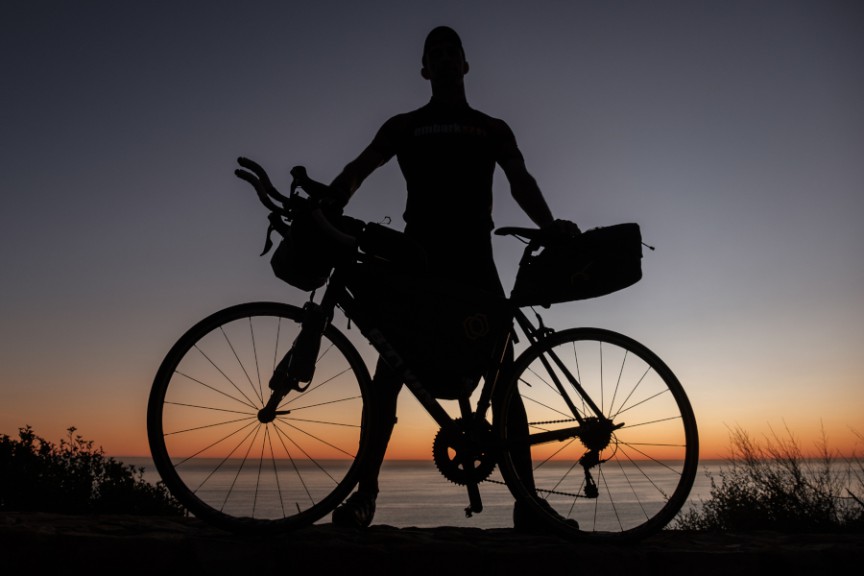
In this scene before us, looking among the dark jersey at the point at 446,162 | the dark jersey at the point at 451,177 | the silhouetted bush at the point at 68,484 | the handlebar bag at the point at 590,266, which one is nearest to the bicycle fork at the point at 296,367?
the dark jersey at the point at 451,177

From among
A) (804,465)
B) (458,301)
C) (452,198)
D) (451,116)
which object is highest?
(451,116)

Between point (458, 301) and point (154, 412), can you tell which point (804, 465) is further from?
point (154, 412)

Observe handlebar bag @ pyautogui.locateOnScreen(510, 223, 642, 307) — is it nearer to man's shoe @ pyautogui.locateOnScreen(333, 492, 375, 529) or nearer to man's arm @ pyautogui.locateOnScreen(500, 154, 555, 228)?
man's arm @ pyautogui.locateOnScreen(500, 154, 555, 228)

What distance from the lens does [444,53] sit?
3684 mm

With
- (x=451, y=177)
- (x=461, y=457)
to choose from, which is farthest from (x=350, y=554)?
(x=451, y=177)

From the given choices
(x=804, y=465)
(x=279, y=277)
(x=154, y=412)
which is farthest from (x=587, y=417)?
(x=804, y=465)

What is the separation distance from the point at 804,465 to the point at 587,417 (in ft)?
15.9

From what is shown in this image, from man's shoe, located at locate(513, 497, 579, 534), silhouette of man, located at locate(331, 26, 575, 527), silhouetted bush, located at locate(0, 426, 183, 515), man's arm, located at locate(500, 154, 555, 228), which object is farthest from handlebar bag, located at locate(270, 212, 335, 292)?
silhouetted bush, located at locate(0, 426, 183, 515)

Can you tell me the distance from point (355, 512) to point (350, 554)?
0.45 m

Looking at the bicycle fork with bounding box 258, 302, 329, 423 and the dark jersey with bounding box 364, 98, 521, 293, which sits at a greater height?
the dark jersey with bounding box 364, 98, 521, 293

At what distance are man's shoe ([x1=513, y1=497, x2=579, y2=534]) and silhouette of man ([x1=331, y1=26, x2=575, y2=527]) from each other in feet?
2.38

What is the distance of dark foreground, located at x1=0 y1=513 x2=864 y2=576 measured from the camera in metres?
2.47

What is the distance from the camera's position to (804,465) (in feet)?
21.5

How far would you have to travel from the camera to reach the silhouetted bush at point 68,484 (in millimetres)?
5805
